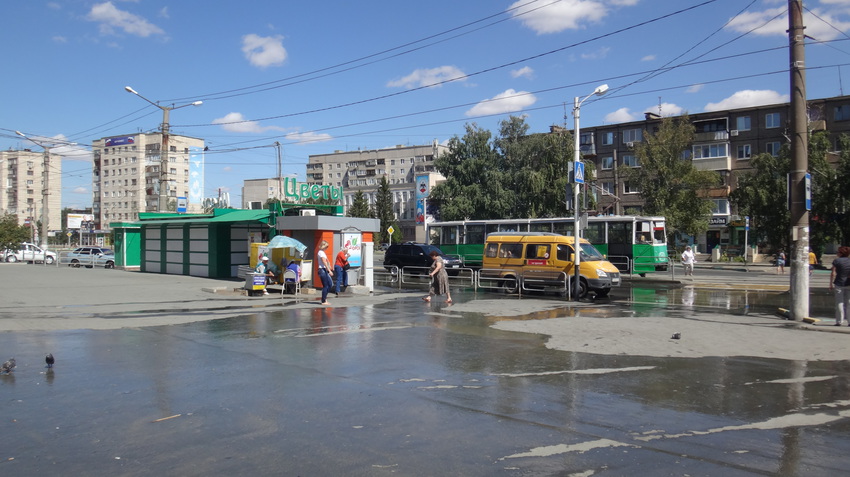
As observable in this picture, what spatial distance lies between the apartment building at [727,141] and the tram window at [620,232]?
77.2 ft

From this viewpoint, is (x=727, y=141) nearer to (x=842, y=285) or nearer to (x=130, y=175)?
(x=842, y=285)

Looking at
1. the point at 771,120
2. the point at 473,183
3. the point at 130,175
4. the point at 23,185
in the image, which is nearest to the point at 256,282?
the point at 473,183

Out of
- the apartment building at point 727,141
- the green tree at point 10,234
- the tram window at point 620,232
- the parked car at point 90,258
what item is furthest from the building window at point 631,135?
the green tree at point 10,234

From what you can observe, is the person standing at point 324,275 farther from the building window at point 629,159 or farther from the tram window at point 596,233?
the building window at point 629,159

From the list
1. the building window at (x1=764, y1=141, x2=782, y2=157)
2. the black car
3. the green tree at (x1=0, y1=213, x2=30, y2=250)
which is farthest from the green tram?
the green tree at (x1=0, y1=213, x2=30, y2=250)

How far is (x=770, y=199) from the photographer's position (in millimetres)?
41438

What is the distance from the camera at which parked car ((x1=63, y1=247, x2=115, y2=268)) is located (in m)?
41.7

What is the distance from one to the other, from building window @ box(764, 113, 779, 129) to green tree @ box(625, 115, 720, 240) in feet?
69.1

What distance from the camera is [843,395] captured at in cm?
724

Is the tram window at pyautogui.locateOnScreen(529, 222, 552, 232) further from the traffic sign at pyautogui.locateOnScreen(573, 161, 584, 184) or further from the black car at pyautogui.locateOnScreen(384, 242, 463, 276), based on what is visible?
the traffic sign at pyautogui.locateOnScreen(573, 161, 584, 184)

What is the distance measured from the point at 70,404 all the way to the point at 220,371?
2.03m

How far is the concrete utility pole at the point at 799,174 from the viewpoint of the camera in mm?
13375

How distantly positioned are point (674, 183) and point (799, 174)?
28.2m

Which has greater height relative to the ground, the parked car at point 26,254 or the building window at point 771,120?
the building window at point 771,120
